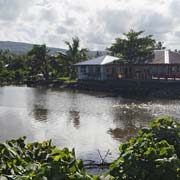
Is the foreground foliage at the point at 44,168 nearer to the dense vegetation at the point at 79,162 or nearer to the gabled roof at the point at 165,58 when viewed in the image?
the dense vegetation at the point at 79,162

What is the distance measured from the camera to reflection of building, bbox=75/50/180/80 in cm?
4575

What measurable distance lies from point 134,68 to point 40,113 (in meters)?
22.4

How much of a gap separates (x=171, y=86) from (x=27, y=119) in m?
21.1

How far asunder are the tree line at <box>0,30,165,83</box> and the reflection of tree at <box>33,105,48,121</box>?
20.7m

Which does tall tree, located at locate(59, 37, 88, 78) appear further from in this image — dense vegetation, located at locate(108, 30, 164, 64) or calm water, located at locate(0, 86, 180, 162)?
calm water, located at locate(0, 86, 180, 162)

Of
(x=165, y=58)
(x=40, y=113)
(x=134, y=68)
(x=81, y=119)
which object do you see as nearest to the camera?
(x=81, y=119)

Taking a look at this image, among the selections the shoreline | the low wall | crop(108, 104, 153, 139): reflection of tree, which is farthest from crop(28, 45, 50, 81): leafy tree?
crop(108, 104, 153, 139): reflection of tree

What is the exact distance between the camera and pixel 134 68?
49594mm

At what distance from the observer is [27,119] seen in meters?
27.3

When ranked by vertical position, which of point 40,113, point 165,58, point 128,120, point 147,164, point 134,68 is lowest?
point 128,120

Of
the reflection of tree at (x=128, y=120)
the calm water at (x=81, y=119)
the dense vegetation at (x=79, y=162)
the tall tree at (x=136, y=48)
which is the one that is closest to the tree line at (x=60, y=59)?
the tall tree at (x=136, y=48)

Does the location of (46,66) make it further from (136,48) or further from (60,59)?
(136,48)

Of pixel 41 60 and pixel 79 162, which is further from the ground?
pixel 41 60

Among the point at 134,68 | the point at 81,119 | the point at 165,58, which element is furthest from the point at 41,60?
the point at 81,119
